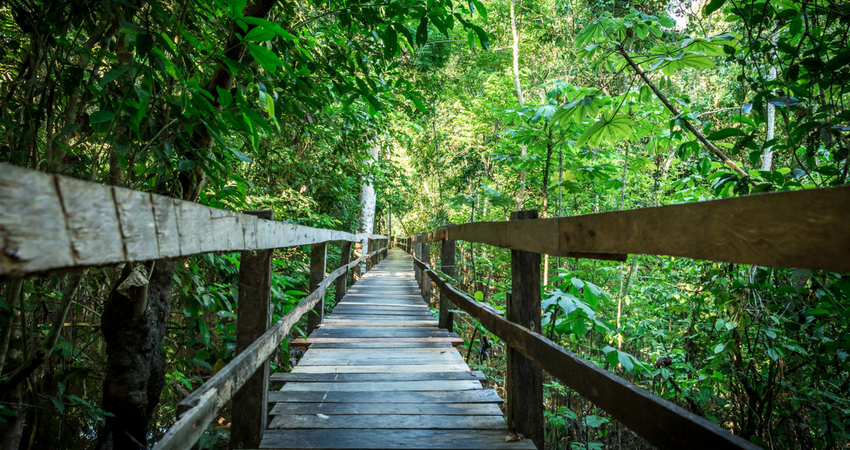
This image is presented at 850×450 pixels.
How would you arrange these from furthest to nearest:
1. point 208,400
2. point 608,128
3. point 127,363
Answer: point 608,128
point 127,363
point 208,400

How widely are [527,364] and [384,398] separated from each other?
0.96 meters

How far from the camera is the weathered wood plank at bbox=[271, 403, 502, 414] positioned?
2.21 m

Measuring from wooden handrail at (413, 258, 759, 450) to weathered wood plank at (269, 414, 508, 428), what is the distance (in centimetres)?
69

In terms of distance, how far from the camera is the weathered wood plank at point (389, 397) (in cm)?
235

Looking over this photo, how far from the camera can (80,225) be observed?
1.83 ft

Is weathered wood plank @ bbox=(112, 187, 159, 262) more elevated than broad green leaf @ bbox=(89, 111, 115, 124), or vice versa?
broad green leaf @ bbox=(89, 111, 115, 124)

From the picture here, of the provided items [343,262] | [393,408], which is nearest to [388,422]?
[393,408]

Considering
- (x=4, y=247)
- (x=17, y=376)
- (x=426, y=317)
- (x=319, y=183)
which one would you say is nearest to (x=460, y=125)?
(x=319, y=183)

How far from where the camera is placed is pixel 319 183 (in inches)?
230

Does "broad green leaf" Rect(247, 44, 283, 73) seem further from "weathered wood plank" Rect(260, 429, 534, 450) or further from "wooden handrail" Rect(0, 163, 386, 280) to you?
"weathered wood plank" Rect(260, 429, 534, 450)

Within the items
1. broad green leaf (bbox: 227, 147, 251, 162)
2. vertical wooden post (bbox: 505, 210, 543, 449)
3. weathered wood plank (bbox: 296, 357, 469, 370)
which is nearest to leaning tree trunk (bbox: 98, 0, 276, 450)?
broad green leaf (bbox: 227, 147, 251, 162)

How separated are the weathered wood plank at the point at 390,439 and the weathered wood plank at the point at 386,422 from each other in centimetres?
4

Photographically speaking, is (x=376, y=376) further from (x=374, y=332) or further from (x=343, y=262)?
(x=343, y=262)

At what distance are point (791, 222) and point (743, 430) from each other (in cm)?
315
